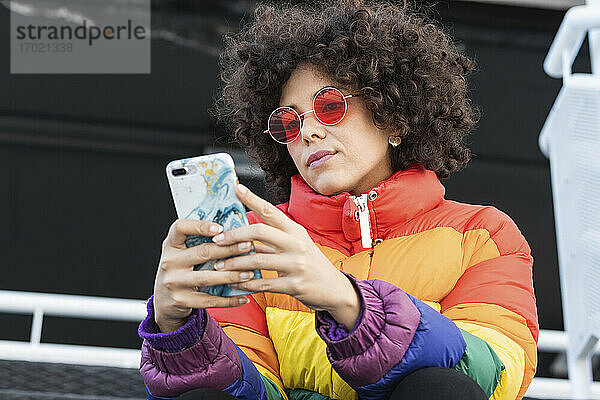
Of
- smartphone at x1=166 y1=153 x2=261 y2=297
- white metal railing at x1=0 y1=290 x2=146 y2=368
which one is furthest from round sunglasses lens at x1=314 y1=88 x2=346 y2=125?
white metal railing at x1=0 y1=290 x2=146 y2=368

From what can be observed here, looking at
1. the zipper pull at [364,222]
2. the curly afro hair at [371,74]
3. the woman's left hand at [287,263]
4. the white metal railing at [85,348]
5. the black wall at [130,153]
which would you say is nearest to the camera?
the woman's left hand at [287,263]

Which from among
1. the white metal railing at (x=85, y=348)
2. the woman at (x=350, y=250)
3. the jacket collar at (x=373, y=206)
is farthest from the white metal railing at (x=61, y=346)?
the jacket collar at (x=373, y=206)

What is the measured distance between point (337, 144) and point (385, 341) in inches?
20.4

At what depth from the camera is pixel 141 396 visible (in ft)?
6.13

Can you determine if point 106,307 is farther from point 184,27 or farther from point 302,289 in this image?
point 184,27

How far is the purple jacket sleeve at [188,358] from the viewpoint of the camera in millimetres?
1138

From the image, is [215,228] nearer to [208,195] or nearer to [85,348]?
[208,195]

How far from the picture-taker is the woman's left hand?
99cm

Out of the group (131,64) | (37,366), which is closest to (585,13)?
(37,366)

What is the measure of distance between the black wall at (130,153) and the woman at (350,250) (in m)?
2.16

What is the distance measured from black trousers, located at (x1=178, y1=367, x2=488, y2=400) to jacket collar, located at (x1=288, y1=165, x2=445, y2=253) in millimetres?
450

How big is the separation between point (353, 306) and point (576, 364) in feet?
4.55

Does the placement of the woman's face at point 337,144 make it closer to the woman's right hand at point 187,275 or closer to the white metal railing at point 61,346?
the woman's right hand at point 187,275

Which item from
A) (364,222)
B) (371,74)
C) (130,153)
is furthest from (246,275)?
(130,153)
